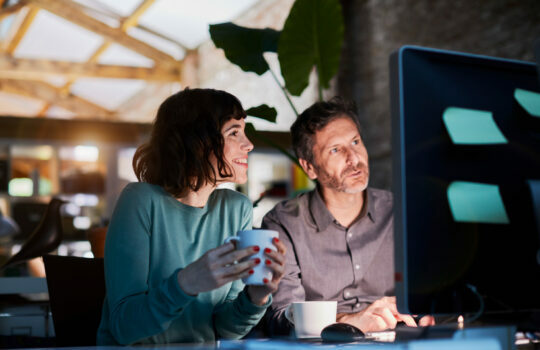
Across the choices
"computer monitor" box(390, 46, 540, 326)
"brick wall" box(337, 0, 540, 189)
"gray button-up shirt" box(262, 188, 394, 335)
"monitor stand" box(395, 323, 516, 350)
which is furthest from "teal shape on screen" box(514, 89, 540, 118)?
"brick wall" box(337, 0, 540, 189)

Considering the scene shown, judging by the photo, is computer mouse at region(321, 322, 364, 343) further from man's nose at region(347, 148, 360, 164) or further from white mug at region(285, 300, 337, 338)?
man's nose at region(347, 148, 360, 164)

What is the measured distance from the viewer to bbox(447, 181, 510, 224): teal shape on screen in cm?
75

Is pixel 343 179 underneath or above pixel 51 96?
underneath

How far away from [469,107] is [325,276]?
0.93 meters

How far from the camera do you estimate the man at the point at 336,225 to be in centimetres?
161

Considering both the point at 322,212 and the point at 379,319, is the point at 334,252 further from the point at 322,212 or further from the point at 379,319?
the point at 379,319

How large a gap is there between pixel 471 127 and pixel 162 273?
67 cm

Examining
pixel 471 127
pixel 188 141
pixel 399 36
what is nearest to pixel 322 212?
pixel 188 141

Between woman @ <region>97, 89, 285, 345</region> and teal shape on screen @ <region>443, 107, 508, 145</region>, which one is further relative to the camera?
woman @ <region>97, 89, 285, 345</region>

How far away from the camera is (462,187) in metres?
0.76

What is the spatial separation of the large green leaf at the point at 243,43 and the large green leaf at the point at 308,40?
0.10 m

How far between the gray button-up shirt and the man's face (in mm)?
73

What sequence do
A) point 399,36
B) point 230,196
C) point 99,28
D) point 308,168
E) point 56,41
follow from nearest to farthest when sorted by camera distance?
point 230,196 < point 308,168 < point 399,36 < point 99,28 < point 56,41

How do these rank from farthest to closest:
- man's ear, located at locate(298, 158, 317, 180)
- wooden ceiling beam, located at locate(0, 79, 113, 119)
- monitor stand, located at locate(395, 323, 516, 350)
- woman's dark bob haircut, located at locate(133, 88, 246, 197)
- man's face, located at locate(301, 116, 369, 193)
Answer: wooden ceiling beam, located at locate(0, 79, 113, 119), man's ear, located at locate(298, 158, 317, 180), man's face, located at locate(301, 116, 369, 193), woman's dark bob haircut, located at locate(133, 88, 246, 197), monitor stand, located at locate(395, 323, 516, 350)
